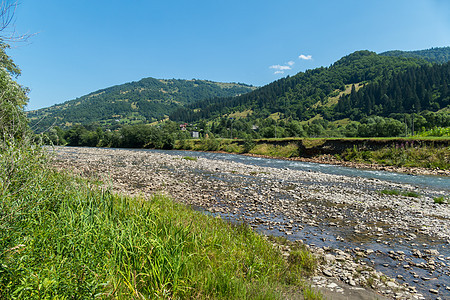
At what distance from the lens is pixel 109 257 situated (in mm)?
4637

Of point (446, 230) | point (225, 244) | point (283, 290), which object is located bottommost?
point (446, 230)

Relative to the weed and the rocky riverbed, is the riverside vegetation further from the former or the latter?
the rocky riverbed

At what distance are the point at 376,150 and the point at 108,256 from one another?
4448cm

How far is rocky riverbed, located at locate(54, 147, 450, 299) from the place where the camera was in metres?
6.45

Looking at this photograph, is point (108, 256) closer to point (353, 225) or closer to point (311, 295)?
point (311, 295)

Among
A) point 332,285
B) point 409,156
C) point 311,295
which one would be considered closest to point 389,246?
point 332,285

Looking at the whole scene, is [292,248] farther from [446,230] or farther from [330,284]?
[446,230]

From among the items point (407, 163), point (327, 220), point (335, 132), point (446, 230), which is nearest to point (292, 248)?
point (327, 220)

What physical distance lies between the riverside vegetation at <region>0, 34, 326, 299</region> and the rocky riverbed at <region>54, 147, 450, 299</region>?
1.33 m

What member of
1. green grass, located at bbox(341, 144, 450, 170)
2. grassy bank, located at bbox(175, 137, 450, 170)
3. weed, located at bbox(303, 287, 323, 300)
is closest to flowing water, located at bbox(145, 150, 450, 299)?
weed, located at bbox(303, 287, 323, 300)

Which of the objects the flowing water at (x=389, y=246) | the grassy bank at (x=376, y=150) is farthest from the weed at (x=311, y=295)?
the grassy bank at (x=376, y=150)

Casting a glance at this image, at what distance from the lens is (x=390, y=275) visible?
6.76 metres

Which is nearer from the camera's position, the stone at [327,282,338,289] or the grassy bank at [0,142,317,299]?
the grassy bank at [0,142,317,299]

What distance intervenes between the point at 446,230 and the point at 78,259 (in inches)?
548
